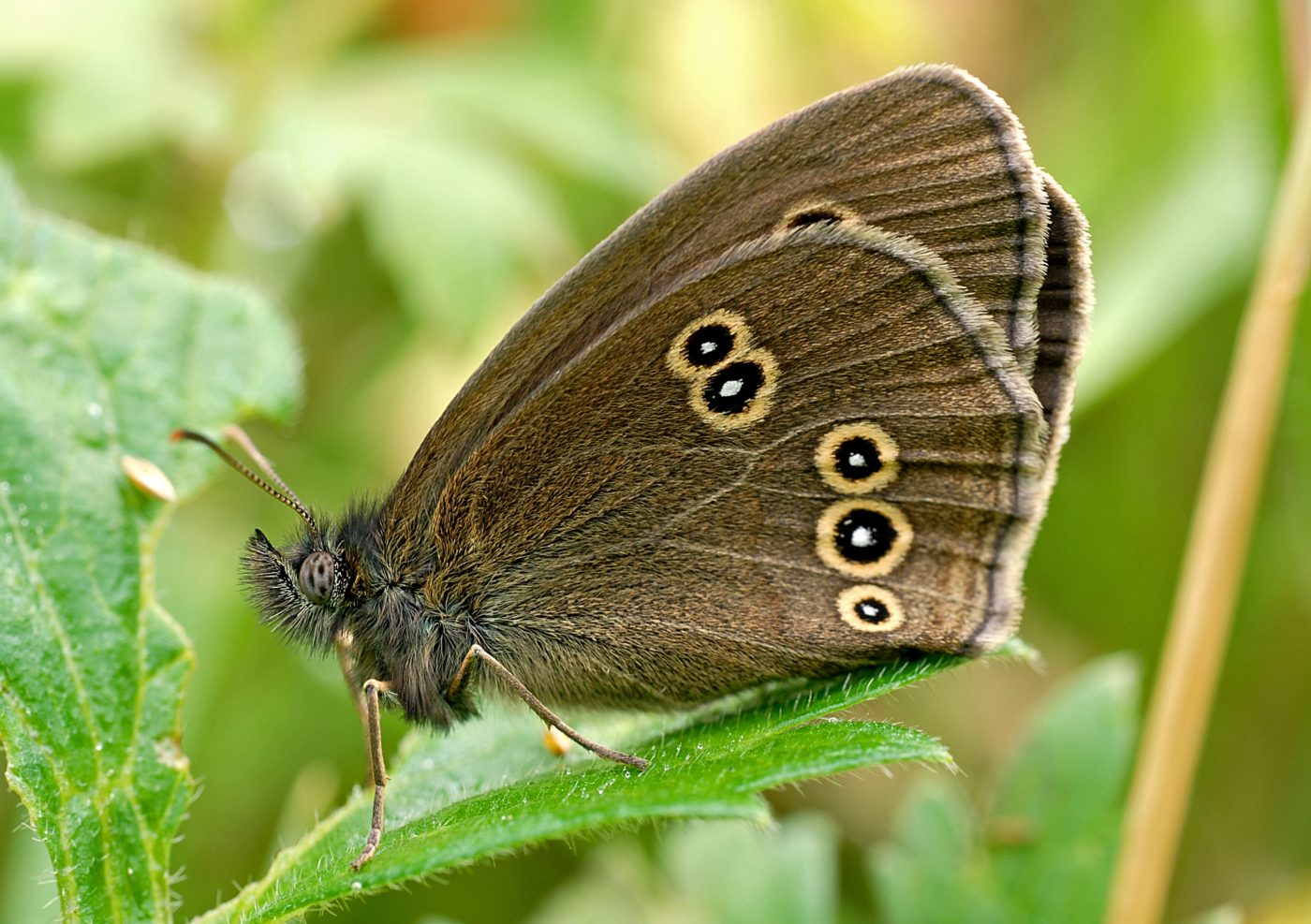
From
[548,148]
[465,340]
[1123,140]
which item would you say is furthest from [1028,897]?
[1123,140]

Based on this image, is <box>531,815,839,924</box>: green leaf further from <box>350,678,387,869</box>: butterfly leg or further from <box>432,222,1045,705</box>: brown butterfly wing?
<box>350,678,387,869</box>: butterfly leg

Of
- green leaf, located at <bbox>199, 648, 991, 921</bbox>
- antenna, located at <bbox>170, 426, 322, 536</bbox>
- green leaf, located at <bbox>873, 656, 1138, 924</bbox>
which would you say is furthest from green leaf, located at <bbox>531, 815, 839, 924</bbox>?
antenna, located at <bbox>170, 426, 322, 536</bbox>

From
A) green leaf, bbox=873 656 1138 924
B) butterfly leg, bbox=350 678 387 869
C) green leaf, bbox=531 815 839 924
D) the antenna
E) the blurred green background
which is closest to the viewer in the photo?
butterfly leg, bbox=350 678 387 869

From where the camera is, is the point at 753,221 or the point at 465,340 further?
the point at 465,340

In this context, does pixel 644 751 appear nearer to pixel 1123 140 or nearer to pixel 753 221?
pixel 753 221

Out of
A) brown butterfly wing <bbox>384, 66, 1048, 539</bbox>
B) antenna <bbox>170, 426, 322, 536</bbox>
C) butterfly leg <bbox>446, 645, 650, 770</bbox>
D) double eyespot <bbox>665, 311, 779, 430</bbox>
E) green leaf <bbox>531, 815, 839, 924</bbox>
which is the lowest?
green leaf <bbox>531, 815, 839, 924</bbox>

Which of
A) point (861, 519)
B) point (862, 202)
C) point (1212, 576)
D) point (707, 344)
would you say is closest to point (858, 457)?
point (861, 519)

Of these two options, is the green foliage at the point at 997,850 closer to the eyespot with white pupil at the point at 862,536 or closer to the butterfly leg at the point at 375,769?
the eyespot with white pupil at the point at 862,536
